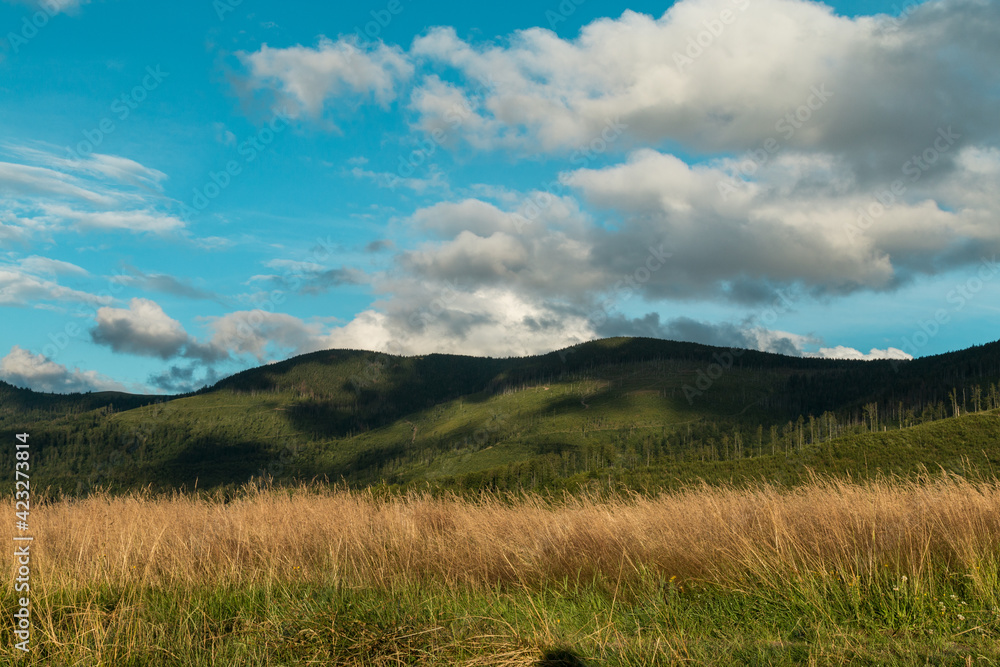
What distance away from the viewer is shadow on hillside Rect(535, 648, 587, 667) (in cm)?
422

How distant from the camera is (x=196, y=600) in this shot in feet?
19.7

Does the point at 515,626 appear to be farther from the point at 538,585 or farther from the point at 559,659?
the point at 538,585

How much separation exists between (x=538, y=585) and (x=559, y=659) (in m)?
2.75

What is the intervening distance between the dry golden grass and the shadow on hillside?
2050 millimetres

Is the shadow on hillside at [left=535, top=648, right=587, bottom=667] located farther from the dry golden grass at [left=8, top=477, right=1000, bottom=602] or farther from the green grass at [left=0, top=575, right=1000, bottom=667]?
the dry golden grass at [left=8, top=477, right=1000, bottom=602]

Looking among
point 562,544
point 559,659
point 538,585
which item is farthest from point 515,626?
point 562,544

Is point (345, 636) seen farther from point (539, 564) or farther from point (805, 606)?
point (805, 606)

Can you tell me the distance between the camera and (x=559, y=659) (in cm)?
430

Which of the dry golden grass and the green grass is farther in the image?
the dry golden grass

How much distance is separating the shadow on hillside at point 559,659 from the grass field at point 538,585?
0.04ft

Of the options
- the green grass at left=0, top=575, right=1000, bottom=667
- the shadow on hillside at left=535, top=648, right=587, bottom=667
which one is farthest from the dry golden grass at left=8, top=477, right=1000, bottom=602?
the shadow on hillside at left=535, top=648, right=587, bottom=667

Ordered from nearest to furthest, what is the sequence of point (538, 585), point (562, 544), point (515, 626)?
point (515, 626)
point (538, 585)
point (562, 544)

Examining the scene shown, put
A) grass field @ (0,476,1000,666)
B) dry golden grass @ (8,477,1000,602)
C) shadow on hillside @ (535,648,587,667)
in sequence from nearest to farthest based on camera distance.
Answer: shadow on hillside @ (535,648,587,667) → grass field @ (0,476,1000,666) → dry golden grass @ (8,477,1000,602)

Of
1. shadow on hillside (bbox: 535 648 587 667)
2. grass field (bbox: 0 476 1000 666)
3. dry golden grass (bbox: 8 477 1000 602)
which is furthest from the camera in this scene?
dry golden grass (bbox: 8 477 1000 602)
